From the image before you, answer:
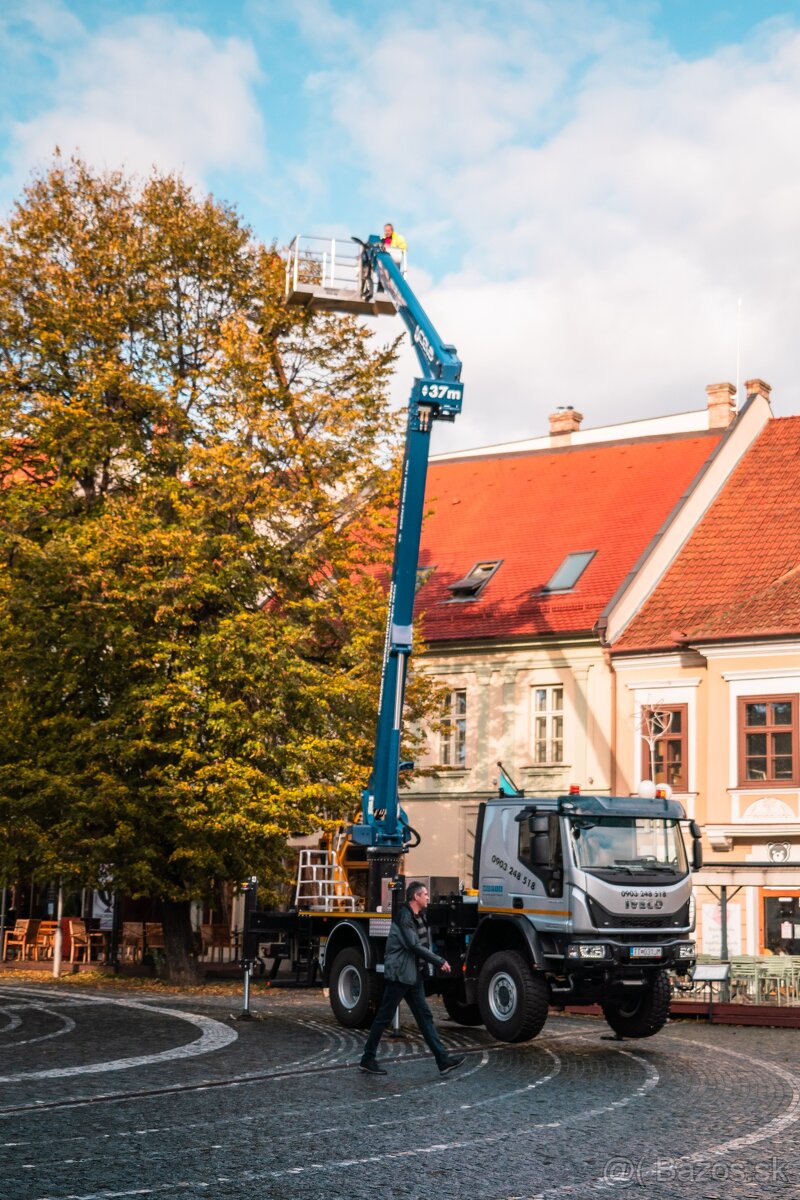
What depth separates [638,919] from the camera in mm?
18453

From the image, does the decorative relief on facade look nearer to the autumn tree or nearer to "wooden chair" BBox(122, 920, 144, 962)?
the autumn tree

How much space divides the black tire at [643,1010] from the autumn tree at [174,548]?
31.3ft

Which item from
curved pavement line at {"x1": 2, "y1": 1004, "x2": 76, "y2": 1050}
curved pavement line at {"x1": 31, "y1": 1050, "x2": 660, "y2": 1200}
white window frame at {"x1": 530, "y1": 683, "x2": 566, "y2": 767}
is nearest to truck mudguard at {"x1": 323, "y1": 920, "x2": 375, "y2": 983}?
curved pavement line at {"x1": 2, "y1": 1004, "x2": 76, "y2": 1050}

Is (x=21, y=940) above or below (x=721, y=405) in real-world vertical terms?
below

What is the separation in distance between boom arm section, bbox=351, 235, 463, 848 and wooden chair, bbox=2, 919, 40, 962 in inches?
705

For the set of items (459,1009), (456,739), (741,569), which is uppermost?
(741,569)

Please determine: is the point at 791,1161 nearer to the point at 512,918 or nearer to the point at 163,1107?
the point at 163,1107

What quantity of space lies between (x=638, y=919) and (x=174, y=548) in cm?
1306

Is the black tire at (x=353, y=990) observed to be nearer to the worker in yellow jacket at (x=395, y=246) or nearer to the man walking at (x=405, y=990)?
the man walking at (x=405, y=990)

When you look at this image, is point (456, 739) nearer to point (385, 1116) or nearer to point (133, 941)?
point (133, 941)

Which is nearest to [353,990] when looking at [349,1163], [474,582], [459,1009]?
[459,1009]

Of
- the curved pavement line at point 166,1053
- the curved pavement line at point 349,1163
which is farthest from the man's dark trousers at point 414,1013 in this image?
the curved pavement line at point 349,1163

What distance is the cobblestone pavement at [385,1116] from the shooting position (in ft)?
31.3

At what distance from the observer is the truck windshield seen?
61.1 ft
